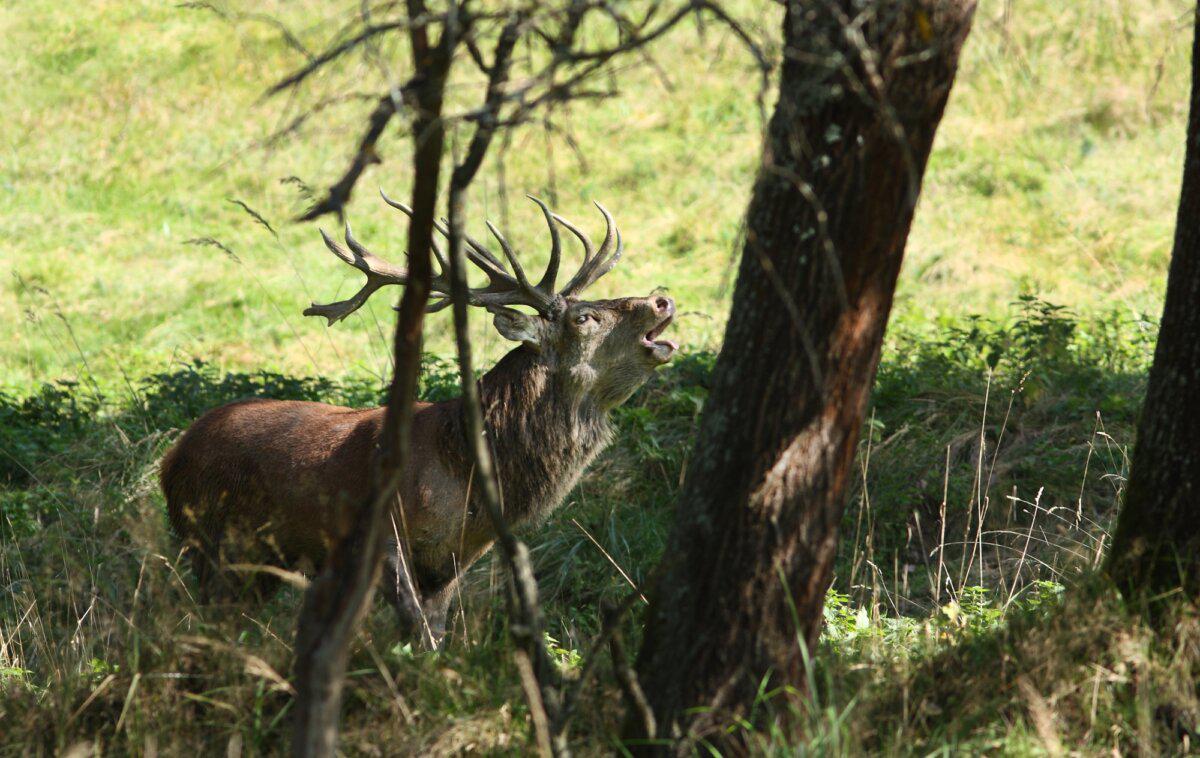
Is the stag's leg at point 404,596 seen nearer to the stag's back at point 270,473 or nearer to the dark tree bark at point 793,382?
the stag's back at point 270,473

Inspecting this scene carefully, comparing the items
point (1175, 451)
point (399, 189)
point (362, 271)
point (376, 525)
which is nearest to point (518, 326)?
point (362, 271)

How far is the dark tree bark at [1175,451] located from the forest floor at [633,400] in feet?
0.59

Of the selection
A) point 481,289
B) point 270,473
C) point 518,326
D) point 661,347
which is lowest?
point 270,473

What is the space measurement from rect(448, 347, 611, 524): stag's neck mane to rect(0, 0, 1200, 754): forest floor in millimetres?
335

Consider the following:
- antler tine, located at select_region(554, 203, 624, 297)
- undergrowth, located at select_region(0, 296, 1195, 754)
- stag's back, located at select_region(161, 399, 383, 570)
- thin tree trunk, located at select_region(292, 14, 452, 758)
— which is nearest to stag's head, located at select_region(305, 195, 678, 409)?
antler tine, located at select_region(554, 203, 624, 297)

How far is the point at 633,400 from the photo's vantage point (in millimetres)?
7797

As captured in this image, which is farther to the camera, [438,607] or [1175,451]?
[438,607]

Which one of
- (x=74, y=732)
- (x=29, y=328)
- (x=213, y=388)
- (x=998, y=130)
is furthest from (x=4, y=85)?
(x=74, y=732)

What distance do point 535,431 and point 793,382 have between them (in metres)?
2.52

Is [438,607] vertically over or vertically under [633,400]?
under

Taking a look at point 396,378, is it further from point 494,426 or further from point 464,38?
point 494,426

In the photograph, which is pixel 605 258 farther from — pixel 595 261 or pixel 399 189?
pixel 399 189

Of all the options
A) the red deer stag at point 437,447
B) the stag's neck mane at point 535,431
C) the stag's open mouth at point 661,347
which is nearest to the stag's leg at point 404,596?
the red deer stag at point 437,447

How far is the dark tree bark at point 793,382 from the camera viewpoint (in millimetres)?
3119
